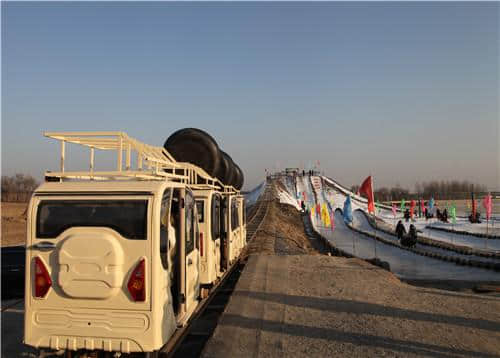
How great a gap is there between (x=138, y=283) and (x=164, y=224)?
30.2 inches

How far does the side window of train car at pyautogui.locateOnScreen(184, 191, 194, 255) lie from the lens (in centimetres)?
587

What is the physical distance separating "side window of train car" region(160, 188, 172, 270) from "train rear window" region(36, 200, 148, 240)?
0.82ft

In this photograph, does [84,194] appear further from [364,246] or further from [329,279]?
[364,246]

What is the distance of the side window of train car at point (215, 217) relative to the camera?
8938 mm

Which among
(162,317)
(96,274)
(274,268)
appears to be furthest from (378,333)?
(274,268)

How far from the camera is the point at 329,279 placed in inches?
430

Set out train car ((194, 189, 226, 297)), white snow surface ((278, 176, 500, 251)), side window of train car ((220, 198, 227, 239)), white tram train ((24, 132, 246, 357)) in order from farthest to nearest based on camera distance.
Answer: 1. white snow surface ((278, 176, 500, 251))
2. side window of train car ((220, 198, 227, 239))
3. train car ((194, 189, 226, 297))
4. white tram train ((24, 132, 246, 357))

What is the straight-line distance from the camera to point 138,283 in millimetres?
4438

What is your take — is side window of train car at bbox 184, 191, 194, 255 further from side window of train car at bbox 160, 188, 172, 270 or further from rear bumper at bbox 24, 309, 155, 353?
rear bumper at bbox 24, 309, 155, 353

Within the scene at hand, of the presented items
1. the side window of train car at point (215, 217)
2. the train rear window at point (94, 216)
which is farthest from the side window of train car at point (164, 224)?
the side window of train car at point (215, 217)

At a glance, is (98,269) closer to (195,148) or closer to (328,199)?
(195,148)

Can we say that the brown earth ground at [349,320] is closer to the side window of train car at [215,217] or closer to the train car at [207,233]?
the train car at [207,233]

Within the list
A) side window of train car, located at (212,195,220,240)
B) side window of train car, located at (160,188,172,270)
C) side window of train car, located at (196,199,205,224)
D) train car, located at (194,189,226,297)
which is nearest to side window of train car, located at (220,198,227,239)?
side window of train car, located at (212,195,220,240)

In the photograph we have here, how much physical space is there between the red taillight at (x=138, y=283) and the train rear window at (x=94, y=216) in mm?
332
